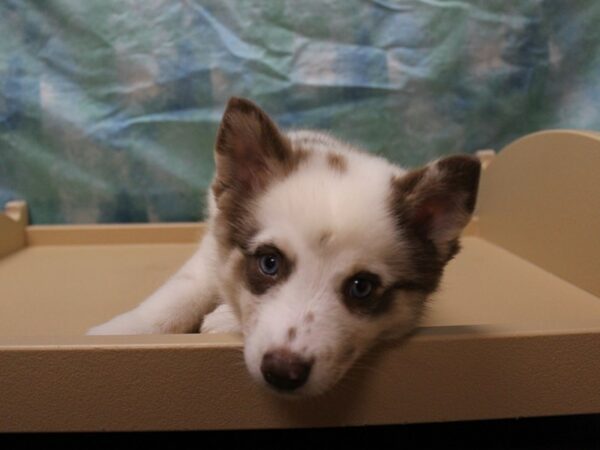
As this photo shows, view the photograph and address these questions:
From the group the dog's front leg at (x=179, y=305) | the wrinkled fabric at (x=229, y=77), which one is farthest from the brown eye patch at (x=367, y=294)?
the wrinkled fabric at (x=229, y=77)

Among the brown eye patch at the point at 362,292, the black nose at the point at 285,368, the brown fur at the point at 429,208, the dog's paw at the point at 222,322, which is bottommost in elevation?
the dog's paw at the point at 222,322

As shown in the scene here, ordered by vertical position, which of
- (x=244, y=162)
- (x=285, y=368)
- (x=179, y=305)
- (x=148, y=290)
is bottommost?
(x=148, y=290)

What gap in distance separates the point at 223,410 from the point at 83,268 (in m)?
1.66

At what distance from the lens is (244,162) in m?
1.88

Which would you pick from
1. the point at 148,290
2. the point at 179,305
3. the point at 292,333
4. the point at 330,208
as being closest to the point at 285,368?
the point at 292,333

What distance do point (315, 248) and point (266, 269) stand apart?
6.9 inches

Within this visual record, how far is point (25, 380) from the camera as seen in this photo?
4.99 feet

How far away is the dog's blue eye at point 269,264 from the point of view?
1.62 m

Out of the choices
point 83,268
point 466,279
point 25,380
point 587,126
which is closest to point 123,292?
point 83,268

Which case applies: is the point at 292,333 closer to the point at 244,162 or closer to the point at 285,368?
the point at 285,368

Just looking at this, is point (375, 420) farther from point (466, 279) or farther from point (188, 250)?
point (188, 250)

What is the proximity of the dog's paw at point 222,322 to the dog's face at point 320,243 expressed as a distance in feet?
0.18

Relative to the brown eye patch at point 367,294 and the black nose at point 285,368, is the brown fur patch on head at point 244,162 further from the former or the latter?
the black nose at point 285,368

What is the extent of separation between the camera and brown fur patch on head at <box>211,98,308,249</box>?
69.9 inches
